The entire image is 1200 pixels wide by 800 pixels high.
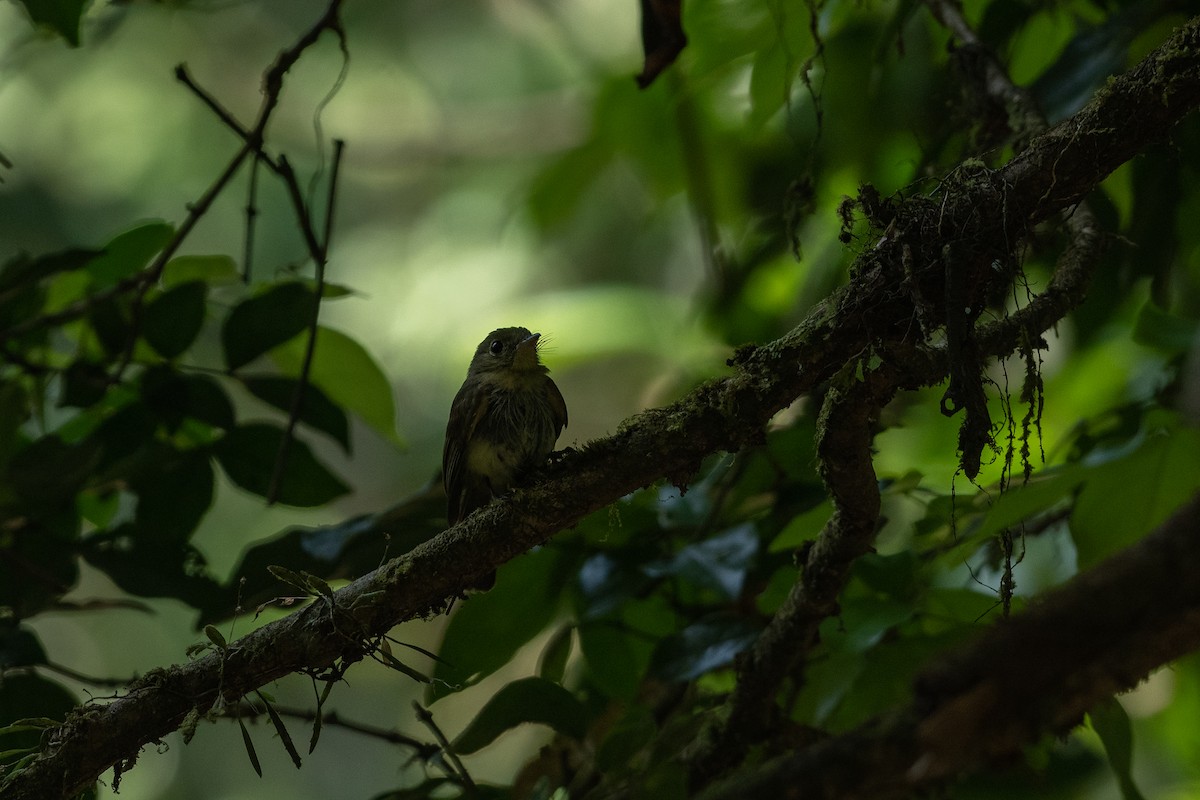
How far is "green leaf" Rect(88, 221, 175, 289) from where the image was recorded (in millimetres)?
2809

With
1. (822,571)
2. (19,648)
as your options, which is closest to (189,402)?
(19,648)

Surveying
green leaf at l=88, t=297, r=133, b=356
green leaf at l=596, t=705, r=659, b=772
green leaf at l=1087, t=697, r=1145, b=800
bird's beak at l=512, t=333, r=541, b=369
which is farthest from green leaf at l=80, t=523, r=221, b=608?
green leaf at l=1087, t=697, r=1145, b=800

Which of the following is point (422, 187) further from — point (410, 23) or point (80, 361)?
point (80, 361)

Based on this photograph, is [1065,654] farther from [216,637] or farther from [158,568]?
[158,568]

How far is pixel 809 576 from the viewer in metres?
2.06

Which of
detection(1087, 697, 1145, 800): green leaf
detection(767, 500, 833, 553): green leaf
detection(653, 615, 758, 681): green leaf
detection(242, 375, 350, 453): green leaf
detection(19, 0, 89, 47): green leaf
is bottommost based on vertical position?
detection(1087, 697, 1145, 800): green leaf

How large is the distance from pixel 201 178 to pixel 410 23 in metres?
2.95

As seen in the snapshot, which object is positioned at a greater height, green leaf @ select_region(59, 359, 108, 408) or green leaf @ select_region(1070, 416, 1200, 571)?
green leaf @ select_region(59, 359, 108, 408)

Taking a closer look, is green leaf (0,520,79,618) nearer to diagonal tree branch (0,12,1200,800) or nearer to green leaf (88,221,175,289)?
green leaf (88,221,175,289)

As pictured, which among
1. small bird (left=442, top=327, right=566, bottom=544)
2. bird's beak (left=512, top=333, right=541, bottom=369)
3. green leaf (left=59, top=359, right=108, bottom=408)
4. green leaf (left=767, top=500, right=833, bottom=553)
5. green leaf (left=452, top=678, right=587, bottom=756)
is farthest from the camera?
bird's beak (left=512, top=333, right=541, bottom=369)

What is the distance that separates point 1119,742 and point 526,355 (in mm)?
2057

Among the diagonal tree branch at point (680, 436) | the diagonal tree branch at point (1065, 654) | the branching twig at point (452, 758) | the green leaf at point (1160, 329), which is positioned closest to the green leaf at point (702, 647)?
the branching twig at point (452, 758)

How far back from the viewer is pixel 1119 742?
1.97m

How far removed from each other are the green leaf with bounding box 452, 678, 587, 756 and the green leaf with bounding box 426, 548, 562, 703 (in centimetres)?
10
